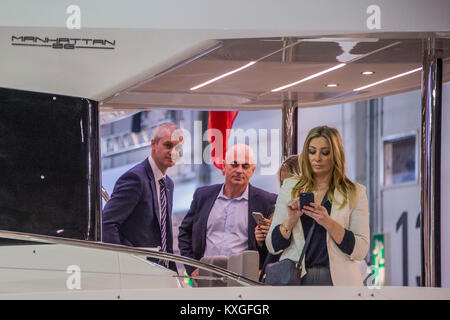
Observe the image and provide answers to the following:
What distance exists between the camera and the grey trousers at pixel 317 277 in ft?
Answer: 13.3

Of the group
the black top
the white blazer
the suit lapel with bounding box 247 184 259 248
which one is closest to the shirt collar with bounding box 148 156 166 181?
the suit lapel with bounding box 247 184 259 248

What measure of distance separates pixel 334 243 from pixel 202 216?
0.65m

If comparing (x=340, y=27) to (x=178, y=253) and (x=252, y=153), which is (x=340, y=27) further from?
(x=178, y=253)

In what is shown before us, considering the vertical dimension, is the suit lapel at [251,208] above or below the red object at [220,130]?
below

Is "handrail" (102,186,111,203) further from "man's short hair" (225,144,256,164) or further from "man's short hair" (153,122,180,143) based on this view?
"man's short hair" (225,144,256,164)

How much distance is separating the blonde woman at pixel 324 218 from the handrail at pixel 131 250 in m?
0.26

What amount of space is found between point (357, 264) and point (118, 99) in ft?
4.62

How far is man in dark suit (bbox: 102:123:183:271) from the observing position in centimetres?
405

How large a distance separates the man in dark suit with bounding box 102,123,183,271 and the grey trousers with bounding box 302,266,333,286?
2.18ft

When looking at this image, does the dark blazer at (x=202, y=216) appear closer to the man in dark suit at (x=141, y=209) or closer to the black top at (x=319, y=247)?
the man in dark suit at (x=141, y=209)

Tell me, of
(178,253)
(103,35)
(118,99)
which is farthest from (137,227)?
(103,35)

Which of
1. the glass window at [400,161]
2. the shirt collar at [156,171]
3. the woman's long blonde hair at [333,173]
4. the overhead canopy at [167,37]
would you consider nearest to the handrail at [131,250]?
the shirt collar at [156,171]

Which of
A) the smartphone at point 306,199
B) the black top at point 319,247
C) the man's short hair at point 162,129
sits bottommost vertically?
the black top at point 319,247

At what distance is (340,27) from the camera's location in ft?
13.4
